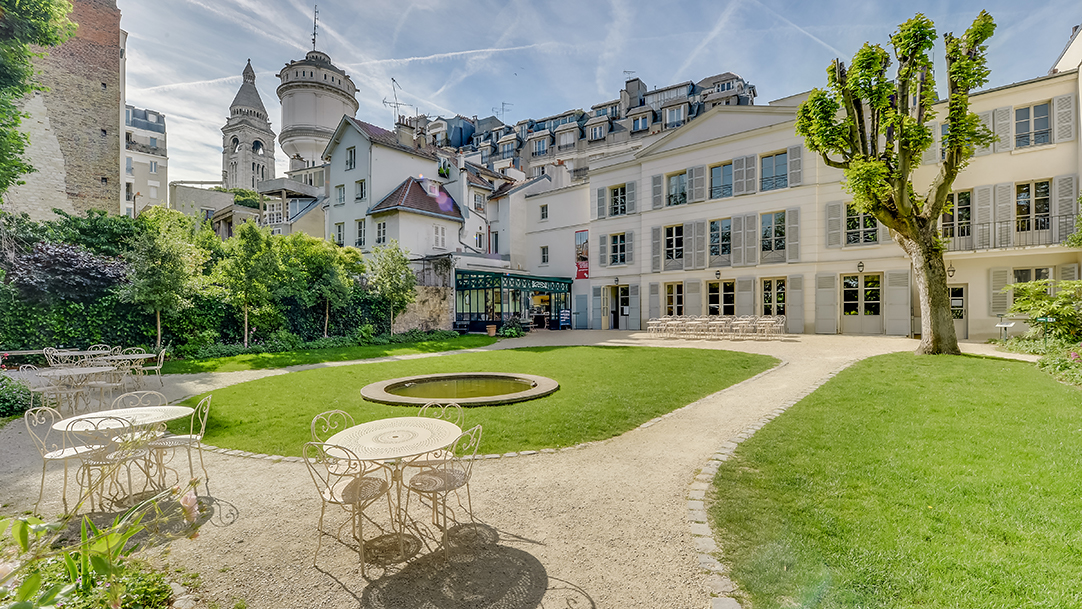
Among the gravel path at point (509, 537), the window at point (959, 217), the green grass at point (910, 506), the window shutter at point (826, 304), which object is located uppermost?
the window at point (959, 217)

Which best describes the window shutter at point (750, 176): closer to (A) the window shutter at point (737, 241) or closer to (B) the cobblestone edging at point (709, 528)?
(A) the window shutter at point (737, 241)

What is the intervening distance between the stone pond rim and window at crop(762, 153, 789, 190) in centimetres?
1667

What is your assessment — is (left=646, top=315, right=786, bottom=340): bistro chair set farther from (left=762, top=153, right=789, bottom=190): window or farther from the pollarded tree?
the pollarded tree

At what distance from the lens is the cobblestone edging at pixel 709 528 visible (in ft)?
8.52

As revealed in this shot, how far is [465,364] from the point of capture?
37.6 ft

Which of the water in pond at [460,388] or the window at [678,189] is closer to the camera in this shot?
the water in pond at [460,388]

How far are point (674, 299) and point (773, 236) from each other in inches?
210

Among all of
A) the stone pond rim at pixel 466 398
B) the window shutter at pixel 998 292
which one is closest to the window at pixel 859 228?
the window shutter at pixel 998 292

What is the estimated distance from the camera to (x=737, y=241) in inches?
825

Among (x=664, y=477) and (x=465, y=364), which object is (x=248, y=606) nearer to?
(x=664, y=477)

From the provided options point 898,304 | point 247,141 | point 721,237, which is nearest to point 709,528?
point 898,304

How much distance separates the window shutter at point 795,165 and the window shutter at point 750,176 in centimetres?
141

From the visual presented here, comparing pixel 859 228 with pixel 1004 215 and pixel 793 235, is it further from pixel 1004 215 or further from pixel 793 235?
pixel 1004 215

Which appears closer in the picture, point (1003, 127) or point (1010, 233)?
point (1010, 233)
